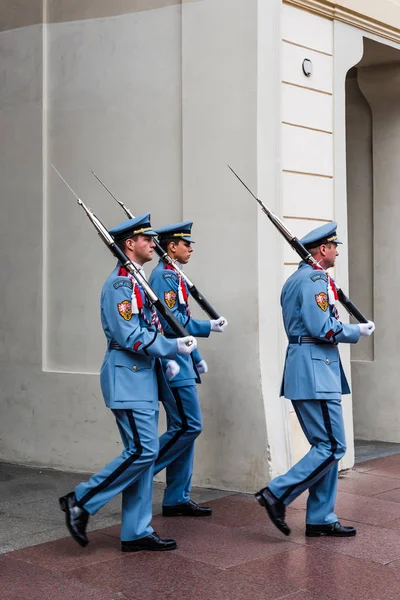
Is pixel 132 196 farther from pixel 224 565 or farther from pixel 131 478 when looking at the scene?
pixel 224 565

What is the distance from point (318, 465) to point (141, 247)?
175 cm

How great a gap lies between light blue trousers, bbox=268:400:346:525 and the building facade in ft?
3.88

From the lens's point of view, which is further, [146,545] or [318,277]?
[318,277]

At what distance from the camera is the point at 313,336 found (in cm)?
607

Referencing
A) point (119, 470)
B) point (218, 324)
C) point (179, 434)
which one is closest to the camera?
point (119, 470)

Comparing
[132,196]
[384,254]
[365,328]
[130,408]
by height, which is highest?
[132,196]

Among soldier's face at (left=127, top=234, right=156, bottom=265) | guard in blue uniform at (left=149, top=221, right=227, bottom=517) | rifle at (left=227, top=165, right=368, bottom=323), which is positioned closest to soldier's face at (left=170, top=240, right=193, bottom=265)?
guard in blue uniform at (left=149, top=221, right=227, bottom=517)

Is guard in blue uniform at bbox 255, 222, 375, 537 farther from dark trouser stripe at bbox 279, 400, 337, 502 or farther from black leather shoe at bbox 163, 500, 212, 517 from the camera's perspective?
black leather shoe at bbox 163, 500, 212, 517

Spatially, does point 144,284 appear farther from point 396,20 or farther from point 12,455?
point 396,20

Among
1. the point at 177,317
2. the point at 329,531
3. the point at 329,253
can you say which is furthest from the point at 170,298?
the point at 329,531

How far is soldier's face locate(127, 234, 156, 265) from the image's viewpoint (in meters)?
5.91

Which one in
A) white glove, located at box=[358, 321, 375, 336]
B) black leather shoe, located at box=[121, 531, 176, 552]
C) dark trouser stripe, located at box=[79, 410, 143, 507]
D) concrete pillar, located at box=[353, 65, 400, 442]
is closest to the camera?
dark trouser stripe, located at box=[79, 410, 143, 507]

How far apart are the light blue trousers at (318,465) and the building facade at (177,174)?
1.18 metres

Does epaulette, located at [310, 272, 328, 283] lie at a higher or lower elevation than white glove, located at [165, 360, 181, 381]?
higher
